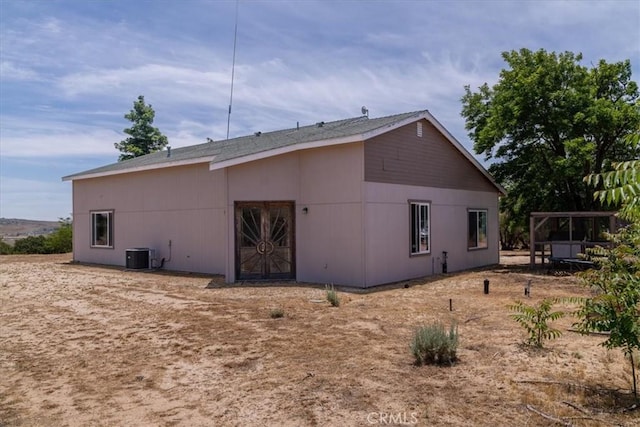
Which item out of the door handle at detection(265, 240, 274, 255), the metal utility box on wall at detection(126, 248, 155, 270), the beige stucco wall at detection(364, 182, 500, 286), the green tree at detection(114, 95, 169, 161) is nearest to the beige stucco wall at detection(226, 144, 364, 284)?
the beige stucco wall at detection(364, 182, 500, 286)

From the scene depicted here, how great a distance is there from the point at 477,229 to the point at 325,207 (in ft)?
22.3

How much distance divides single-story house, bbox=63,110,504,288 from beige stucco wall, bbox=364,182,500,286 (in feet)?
0.11

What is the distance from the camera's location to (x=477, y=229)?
53.2 ft

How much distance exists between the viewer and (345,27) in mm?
13570

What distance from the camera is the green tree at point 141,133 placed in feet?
102

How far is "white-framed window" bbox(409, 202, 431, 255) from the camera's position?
508 inches

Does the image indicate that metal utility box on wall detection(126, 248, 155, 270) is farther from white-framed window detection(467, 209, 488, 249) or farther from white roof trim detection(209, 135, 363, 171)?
white-framed window detection(467, 209, 488, 249)

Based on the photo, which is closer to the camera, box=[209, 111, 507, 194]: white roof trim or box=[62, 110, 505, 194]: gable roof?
box=[209, 111, 507, 194]: white roof trim

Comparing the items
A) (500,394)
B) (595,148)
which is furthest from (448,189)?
(500,394)

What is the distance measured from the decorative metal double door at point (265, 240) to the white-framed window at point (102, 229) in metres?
7.63

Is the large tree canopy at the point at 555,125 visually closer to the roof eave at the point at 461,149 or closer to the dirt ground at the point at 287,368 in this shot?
the roof eave at the point at 461,149

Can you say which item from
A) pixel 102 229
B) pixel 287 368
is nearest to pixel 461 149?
pixel 287 368

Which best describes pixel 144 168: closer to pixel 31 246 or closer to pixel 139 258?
pixel 139 258

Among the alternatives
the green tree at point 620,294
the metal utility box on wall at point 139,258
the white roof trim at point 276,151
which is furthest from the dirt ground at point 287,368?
the metal utility box on wall at point 139,258
